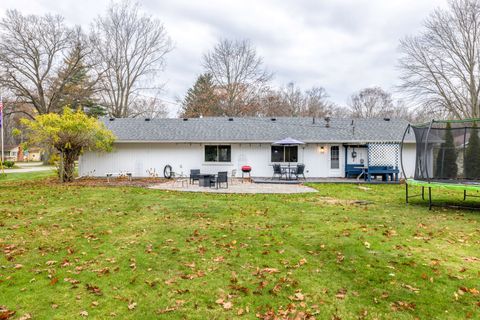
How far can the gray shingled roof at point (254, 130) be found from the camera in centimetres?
1777

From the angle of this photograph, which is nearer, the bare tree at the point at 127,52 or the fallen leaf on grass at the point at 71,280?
the fallen leaf on grass at the point at 71,280

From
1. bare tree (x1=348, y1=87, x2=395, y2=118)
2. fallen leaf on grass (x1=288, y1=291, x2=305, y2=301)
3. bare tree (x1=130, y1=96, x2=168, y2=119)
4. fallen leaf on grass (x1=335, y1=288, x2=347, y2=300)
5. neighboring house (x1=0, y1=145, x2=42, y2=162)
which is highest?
bare tree (x1=348, y1=87, x2=395, y2=118)

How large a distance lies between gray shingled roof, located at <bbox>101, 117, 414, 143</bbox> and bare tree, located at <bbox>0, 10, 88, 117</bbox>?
1193cm

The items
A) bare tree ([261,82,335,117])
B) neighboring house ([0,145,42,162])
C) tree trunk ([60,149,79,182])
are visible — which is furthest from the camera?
neighboring house ([0,145,42,162])

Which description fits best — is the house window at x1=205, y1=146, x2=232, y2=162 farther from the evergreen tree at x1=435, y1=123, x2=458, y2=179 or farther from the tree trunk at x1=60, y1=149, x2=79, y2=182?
the evergreen tree at x1=435, y1=123, x2=458, y2=179

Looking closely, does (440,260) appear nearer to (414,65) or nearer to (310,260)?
(310,260)

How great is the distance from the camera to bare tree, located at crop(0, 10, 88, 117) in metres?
24.3

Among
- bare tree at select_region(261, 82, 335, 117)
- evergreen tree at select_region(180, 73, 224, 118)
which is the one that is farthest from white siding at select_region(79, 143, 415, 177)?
bare tree at select_region(261, 82, 335, 117)

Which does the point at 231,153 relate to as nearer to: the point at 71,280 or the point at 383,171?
the point at 383,171

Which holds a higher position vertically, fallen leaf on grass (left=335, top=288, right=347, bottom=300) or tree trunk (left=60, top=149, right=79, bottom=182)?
tree trunk (left=60, top=149, right=79, bottom=182)

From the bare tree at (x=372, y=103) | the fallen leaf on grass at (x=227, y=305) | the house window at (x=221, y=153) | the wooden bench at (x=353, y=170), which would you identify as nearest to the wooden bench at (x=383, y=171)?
the wooden bench at (x=353, y=170)

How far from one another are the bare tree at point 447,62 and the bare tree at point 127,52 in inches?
919

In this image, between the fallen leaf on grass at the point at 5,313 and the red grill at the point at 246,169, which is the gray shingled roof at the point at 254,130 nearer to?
the red grill at the point at 246,169

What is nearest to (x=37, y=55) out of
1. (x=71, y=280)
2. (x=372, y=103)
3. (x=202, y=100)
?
(x=202, y=100)
